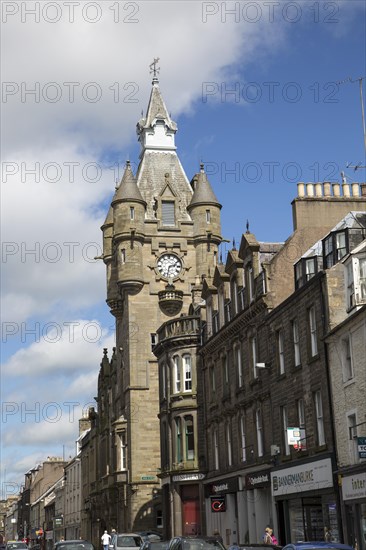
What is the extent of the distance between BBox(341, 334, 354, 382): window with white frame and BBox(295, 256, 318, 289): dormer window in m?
5.68

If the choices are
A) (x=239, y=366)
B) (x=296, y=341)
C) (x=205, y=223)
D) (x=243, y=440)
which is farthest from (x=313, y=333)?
(x=205, y=223)

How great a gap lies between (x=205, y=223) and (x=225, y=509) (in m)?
31.0

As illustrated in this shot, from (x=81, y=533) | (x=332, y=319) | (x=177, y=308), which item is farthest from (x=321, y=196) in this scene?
(x=81, y=533)

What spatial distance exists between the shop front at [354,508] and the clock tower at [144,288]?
33801mm

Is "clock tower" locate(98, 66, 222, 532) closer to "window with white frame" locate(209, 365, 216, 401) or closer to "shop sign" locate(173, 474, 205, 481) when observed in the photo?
"shop sign" locate(173, 474, 205, 481)

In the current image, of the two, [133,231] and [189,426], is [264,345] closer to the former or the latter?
[189,426]

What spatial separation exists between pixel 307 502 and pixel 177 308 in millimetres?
33662

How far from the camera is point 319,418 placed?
33.1m

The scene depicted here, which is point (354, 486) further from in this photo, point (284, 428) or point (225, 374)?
point (225, 374)

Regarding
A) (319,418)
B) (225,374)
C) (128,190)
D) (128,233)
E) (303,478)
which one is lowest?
(303,478)

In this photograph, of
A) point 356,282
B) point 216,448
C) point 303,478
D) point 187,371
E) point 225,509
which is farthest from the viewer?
point 187,371

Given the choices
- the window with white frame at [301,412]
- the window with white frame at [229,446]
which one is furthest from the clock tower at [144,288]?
the window with white frame at [301,412]

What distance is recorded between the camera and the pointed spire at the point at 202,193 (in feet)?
233

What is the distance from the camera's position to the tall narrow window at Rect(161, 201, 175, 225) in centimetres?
7069
